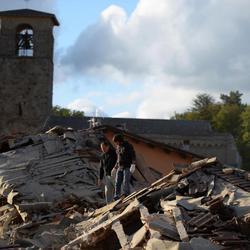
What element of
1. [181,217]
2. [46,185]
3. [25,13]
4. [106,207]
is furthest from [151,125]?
[181,217]

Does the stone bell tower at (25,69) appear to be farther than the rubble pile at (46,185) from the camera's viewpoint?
Yes

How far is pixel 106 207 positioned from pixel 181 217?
2.78 m

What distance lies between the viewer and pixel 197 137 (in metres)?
52.4

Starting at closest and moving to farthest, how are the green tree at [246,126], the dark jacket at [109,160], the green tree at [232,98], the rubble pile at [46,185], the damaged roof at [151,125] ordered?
the rubble pile at [46,185] < the dark jacket at [109,160] < the damaged roof at [151,125] < the green tree at [246,126] < the green tree at [232,98]

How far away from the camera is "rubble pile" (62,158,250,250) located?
10.2 m

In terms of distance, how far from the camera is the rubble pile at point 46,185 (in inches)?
533

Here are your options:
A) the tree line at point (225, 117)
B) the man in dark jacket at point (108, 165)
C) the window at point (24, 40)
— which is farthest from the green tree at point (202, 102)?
the man in dark jacket at point (108, 165)

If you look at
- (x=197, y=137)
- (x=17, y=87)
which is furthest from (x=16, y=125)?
(x=197, y=137)

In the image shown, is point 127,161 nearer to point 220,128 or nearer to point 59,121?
point 59,121

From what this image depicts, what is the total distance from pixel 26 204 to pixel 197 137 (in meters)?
37.4

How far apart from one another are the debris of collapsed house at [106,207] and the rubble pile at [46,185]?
23 mm

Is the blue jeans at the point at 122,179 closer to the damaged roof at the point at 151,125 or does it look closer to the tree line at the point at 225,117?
the damaged roof at the point at 151,125

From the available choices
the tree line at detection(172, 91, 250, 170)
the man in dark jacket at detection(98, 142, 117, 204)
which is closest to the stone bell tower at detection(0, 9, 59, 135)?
the tree line at detection(172, 91, 250, 170)

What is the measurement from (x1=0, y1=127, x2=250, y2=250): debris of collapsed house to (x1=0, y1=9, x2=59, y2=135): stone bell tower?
27.9 metres
